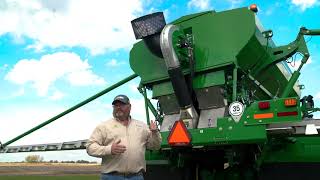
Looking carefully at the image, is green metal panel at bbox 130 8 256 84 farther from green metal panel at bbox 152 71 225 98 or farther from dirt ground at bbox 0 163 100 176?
dirt ground at bbox 0 163 100 176

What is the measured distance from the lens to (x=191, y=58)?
6.77 m

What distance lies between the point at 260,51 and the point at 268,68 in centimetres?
48

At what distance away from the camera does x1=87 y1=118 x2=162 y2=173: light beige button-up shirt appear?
4188 millimetres

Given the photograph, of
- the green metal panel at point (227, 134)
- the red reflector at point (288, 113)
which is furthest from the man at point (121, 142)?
the red reflector at point (288, 113)

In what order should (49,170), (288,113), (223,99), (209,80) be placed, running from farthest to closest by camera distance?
(49,170)
(209,80)
(223,99)
(288,113)

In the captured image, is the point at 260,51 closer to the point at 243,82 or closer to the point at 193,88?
the point at 243,82

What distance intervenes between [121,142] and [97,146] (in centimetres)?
22

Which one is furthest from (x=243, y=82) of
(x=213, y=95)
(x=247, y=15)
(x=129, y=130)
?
(x=129, y=130)

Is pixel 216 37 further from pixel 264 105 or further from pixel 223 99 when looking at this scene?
pixel 264 105

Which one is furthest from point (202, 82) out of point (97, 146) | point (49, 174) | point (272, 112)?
point (49, 174)

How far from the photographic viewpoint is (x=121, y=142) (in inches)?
167

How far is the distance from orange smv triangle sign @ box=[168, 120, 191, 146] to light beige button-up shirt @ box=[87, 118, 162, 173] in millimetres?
1754

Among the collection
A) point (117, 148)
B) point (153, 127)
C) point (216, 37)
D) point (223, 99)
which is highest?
point (216, 37)

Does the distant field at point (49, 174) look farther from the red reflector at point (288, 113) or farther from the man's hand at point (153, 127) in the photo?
the man's hand at point (153, 127)
